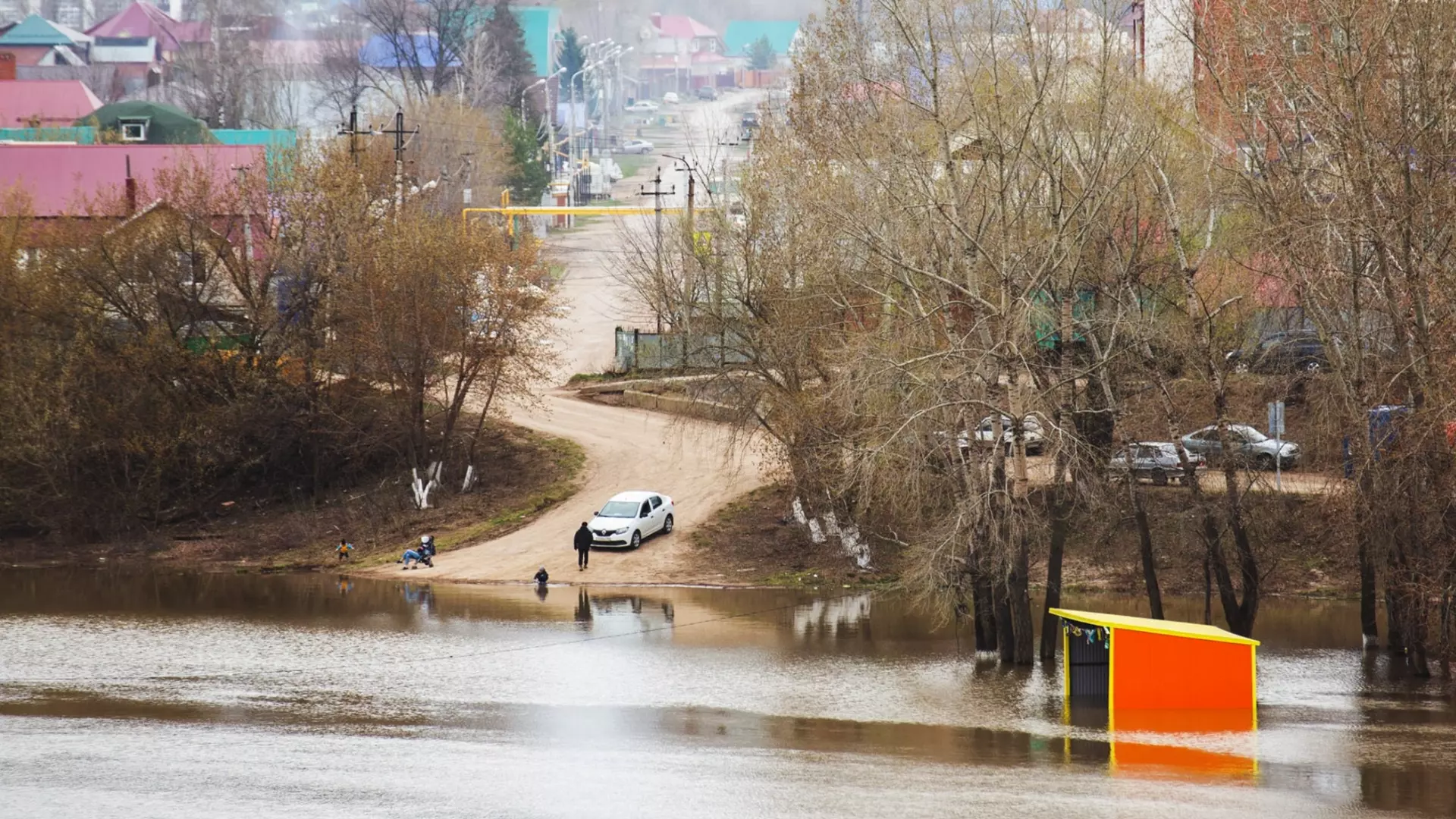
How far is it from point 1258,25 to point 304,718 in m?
19.9

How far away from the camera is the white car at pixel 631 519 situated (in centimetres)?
3928

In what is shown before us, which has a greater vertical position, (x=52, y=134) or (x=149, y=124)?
(x=149, y=124)

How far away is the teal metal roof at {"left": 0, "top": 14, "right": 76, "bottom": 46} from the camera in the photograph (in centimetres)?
16100

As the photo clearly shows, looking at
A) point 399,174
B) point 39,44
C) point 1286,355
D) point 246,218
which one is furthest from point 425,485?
point 39,44

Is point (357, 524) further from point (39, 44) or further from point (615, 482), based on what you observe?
point (39, 44)

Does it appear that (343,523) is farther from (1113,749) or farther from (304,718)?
(1113,749)

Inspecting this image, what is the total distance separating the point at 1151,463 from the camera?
121 feet

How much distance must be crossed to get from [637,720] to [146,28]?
17004 cm

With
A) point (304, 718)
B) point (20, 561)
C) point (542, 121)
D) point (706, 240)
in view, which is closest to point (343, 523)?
point (20, 561)

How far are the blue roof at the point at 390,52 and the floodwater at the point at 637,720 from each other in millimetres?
109278

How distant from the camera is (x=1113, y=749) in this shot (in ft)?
70.9

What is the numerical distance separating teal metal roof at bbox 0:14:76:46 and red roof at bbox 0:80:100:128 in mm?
56601

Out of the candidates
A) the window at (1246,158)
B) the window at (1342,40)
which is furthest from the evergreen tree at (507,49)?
the window at (1342,40)

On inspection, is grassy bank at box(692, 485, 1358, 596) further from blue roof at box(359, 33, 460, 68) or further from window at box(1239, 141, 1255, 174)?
blue roof at box(359, 33, 460, 68)
